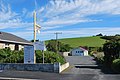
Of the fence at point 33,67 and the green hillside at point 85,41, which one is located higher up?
the green hillside at point 85,41

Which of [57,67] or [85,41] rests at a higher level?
[85,41]

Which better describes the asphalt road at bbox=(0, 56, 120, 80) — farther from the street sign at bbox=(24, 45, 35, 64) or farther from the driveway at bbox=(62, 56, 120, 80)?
the street sign at bbox=(24, 45, 35, 64)

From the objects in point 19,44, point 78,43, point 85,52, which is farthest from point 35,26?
point 78,43

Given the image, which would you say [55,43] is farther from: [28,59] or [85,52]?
[28,59]

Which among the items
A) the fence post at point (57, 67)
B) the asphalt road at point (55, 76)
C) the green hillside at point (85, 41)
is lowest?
the asphalt road at point (55, 76)

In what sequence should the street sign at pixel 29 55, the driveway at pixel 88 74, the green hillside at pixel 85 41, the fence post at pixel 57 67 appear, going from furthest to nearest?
1. the green hillside at pixel 85 41
2. the street sign at pixel 29 55
3. the fence post at pixel 57 67
4. the driveway at pixel 88 74

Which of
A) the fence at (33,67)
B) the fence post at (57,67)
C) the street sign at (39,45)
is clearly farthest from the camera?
the street sign at (39,45)

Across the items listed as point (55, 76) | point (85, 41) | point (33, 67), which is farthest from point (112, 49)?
point (85, 41)

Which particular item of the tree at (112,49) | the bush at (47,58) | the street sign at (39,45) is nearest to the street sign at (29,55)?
the street sign at (39,45)

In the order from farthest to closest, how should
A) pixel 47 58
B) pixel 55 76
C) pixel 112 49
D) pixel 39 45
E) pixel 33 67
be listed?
pixel 112 49
pixel 47 58
pixel 39 45
pixel 33 67
pixel 55 76

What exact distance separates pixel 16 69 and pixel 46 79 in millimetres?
7133

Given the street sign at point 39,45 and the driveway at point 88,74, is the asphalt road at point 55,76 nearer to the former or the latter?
the driveway at point 88,74

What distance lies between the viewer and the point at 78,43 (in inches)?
4835

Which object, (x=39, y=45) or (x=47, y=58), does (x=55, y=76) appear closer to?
→ (x=39, y=45)
